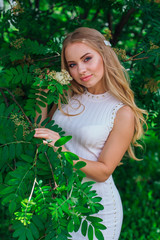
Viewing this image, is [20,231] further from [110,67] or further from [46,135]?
[110,67]

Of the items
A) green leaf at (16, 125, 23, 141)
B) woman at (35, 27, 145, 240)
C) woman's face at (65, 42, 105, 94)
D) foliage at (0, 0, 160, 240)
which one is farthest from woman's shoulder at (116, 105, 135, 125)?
green leaf at (16, 125, 23, 141)

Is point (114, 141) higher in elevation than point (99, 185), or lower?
higher

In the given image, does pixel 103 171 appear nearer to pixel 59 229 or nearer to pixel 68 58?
pixel 59 229

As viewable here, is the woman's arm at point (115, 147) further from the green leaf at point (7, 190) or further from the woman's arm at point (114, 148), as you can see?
the green leaf at point (7, 190)

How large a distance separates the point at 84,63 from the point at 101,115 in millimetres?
374

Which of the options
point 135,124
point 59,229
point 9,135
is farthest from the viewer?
point 135,124

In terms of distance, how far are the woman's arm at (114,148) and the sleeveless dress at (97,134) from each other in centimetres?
6

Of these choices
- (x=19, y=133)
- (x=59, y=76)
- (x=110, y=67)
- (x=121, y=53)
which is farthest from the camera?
(x=121, y=53)

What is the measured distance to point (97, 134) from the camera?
5.66 ft

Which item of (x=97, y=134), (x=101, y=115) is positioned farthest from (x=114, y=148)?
(x=101, y=115)

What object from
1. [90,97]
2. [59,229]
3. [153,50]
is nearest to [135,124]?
[90,97]

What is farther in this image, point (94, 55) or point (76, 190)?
point (94, 55)

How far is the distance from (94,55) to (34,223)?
3.53ft

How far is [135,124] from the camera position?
1827mm
